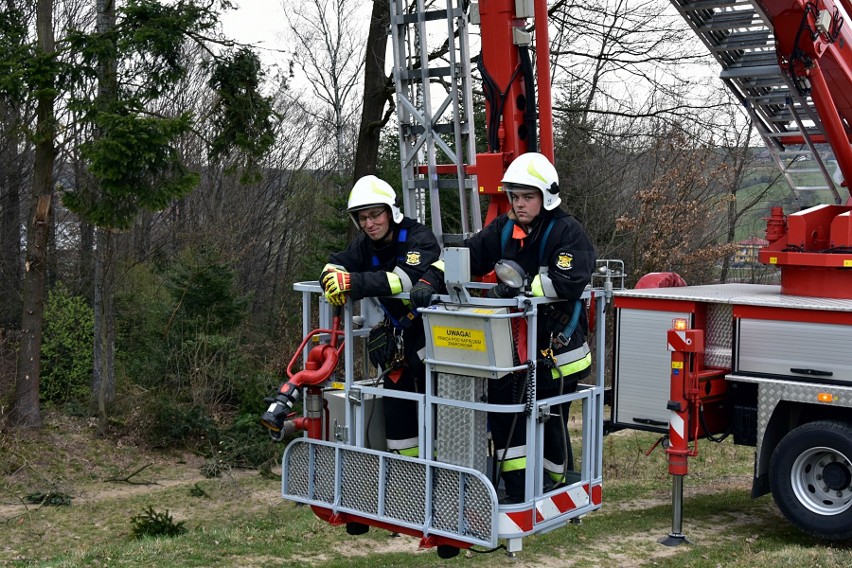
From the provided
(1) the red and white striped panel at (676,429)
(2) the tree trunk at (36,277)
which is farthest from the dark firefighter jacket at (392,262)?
(2) the tree trunk at (36,277)

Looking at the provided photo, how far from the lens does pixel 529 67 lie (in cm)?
789

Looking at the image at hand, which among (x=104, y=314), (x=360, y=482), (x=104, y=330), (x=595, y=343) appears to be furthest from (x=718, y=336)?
(x=104, y=314)

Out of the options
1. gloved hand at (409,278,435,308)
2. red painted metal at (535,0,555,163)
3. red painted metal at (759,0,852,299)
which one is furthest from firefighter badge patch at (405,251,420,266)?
red painted metal at (759,0,852,299)

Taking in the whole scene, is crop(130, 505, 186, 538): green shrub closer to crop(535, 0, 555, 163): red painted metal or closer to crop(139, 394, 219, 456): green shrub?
crop(139, 394, 219, 456): green shrub

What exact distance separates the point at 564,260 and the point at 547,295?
8.5 inches

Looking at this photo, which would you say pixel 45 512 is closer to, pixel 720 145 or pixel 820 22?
pixel 820 22

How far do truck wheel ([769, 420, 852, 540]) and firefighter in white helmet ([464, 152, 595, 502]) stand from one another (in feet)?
8.75

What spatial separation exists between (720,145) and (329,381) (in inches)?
709

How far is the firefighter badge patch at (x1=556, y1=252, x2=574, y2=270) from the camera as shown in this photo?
5289 millimetres

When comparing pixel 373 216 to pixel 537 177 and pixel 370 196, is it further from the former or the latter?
pixel 537 177

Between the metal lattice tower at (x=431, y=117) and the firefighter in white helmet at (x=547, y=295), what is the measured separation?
291cm

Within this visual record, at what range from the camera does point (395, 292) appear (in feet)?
18.3

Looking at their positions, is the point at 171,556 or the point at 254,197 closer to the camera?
the point at 171,556

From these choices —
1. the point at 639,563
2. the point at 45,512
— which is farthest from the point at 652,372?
the point at 45,512
